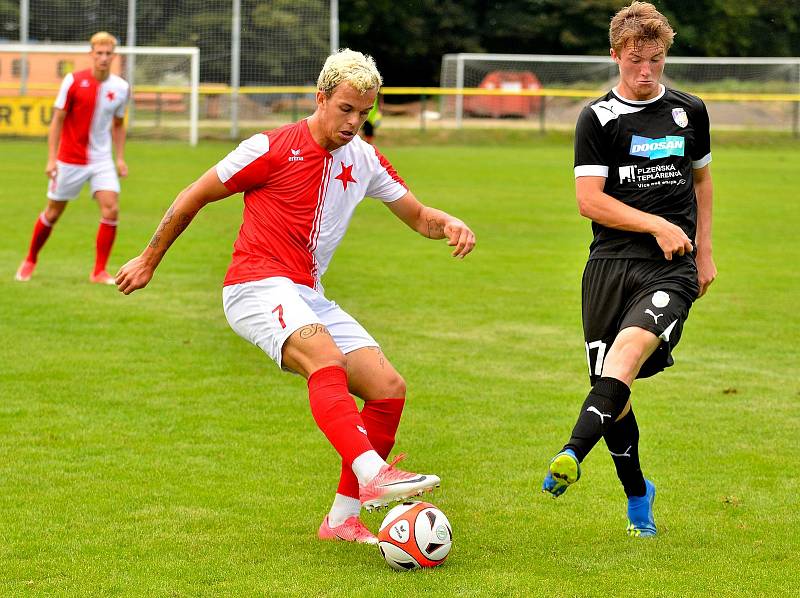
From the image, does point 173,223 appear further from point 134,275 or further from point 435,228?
point 435,228

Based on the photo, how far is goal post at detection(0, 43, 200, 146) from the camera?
3297cm

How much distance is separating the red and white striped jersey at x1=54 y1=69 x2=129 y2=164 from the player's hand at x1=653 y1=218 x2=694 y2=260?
8.50m

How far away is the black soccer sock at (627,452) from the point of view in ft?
17.5

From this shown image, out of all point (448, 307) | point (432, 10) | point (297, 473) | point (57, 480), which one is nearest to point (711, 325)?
point (448, 307)

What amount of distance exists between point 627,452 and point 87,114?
27.8 ft

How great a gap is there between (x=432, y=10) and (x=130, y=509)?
51113 millimetres

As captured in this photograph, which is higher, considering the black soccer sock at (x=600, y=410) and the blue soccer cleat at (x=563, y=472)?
the black soccer sock at (x=600, y=410)

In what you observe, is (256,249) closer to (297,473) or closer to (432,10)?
(297,473)

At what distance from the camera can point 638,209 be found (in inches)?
206

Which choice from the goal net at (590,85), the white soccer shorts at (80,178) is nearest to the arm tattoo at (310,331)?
the white soccer shorts at (80,178)

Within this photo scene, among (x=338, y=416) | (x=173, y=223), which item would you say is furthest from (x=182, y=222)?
(x=338, y=416)

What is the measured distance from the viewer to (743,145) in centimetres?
3716

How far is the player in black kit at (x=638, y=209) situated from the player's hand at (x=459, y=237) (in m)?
0.49

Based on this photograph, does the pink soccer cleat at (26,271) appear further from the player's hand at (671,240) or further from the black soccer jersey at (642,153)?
→ the player's hand at (671,240)
